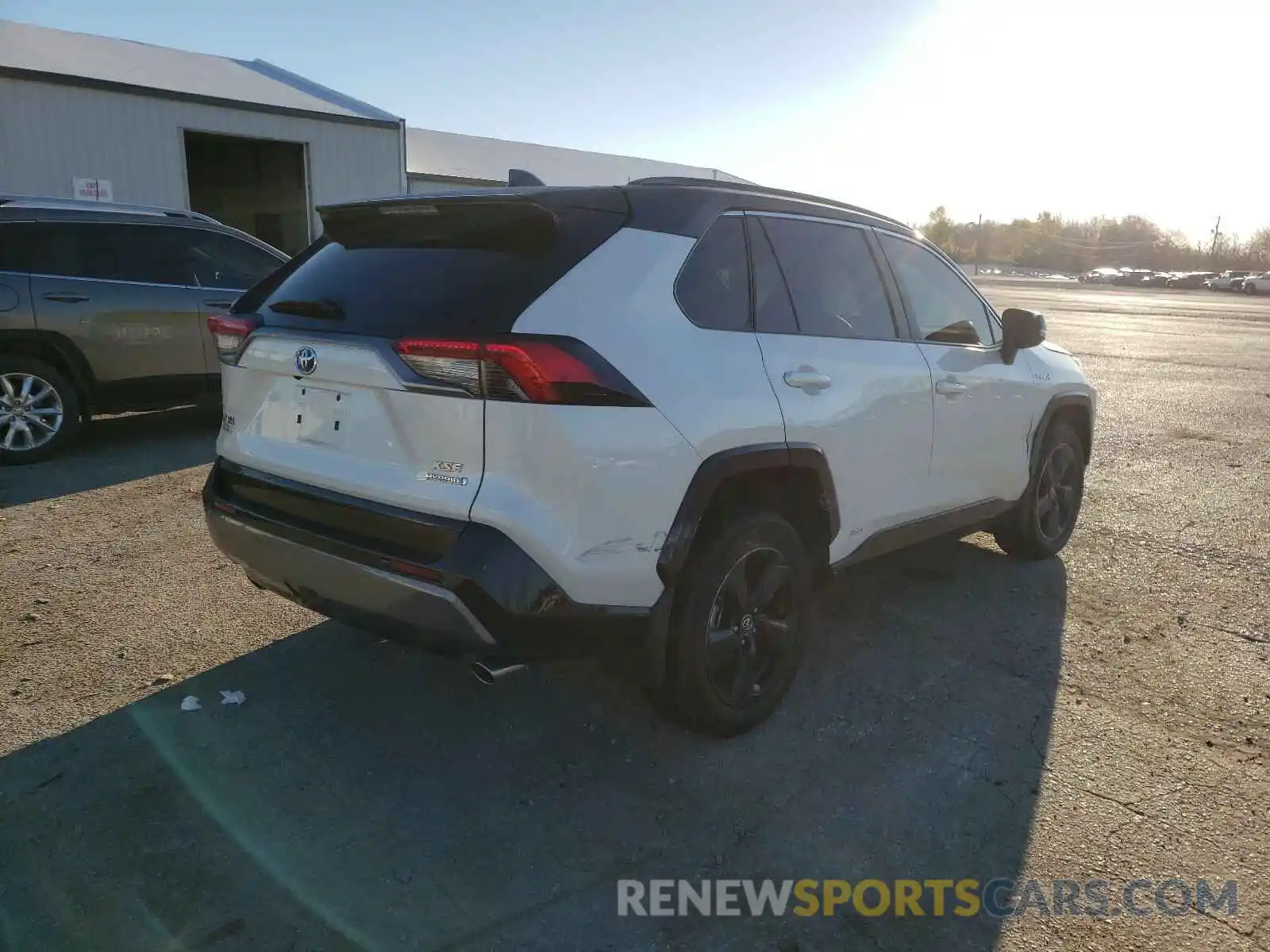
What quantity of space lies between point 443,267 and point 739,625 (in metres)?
1.55

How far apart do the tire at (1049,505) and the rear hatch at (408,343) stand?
3.13 metres

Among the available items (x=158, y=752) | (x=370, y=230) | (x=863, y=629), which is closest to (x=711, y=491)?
(x=370, y=230)

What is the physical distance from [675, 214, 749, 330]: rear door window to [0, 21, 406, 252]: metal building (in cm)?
1008

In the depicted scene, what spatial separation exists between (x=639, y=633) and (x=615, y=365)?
83 centimetres

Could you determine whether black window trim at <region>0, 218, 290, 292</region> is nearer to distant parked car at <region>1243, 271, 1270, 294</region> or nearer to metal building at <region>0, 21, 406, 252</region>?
metal building at <region>0, 21, 406, 252</region>

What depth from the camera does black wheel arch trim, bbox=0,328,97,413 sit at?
6719 mm

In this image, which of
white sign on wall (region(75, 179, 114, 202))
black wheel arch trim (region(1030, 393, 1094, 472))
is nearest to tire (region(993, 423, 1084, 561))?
black wheel arch trim (region(1030, 393, 1094, 472))

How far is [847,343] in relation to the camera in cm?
357

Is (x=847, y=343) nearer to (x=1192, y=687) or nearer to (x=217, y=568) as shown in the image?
(x=1192, y=687)

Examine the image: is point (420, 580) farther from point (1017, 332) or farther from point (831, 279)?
point (1017, 332)

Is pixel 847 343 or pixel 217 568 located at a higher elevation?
pixel 847 343

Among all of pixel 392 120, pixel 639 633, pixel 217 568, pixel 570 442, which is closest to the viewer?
pixel 570 442

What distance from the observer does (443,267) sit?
9.11 ft

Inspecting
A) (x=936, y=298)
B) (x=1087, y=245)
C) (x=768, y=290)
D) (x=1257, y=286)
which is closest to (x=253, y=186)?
(x=936, y=298)
